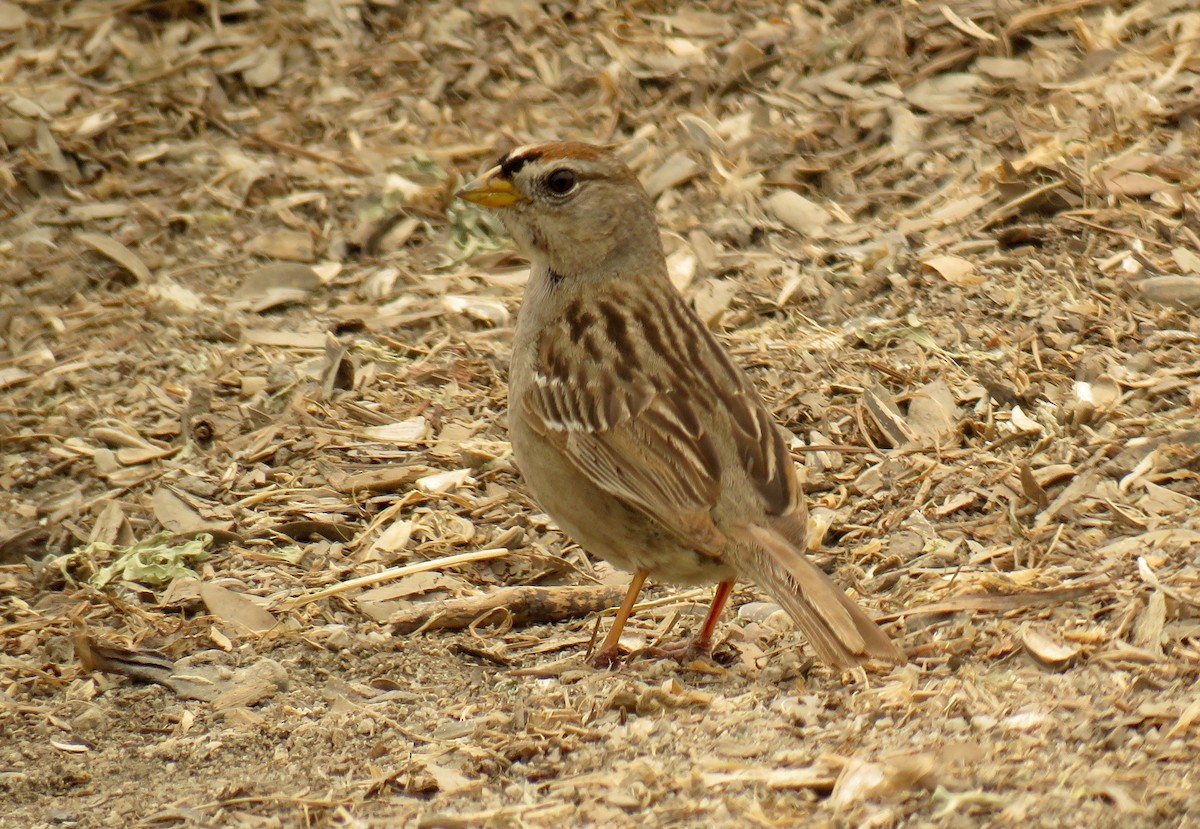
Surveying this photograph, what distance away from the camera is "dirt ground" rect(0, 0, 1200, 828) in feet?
13.5

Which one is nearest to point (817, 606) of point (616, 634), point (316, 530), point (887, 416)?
point (616, 634)

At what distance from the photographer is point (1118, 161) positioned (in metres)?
6.70

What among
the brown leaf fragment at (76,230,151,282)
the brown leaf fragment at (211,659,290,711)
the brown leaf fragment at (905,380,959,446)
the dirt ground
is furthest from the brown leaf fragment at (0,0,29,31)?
the brown leaf fragment at (905,380,959,446)

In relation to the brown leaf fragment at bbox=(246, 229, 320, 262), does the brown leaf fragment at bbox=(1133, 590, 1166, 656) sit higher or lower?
higher

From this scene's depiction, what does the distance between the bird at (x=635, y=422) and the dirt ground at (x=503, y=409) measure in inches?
11.3

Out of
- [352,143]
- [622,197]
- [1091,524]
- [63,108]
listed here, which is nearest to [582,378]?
[622,197]

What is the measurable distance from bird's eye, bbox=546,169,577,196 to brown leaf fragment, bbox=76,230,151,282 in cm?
253

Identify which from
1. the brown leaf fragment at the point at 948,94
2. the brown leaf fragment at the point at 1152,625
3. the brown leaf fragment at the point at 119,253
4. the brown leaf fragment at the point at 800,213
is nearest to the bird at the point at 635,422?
the brown leaf fragment at the point at 1152,625

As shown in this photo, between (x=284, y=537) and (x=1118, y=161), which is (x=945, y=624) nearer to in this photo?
(x=284, y=537)

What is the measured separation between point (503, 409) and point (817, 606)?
2.39 m

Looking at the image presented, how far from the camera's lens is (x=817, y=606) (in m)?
4.34

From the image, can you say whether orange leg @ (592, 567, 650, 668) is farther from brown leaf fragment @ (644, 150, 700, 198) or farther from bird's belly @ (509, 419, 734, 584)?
brown leaf fragment @ (644, 150, 700, 198)

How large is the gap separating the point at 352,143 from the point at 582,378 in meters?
3.47

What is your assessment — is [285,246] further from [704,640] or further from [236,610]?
[704,640]
